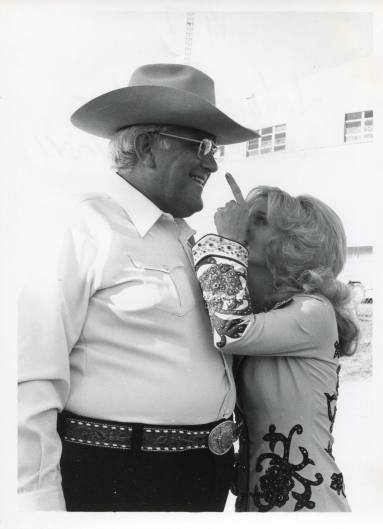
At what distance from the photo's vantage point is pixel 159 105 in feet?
8.07

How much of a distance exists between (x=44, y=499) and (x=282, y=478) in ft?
3.18

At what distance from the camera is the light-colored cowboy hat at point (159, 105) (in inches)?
96.9

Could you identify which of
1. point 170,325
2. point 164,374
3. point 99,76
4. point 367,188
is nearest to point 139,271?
point 170,325

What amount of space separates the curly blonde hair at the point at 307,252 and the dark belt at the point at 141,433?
67 centimetres

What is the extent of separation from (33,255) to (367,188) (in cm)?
154

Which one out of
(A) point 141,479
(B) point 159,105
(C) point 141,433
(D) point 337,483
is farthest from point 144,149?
(D) point 337,483

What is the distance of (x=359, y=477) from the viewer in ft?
Result: 9.20

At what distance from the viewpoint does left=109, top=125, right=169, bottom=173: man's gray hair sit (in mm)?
2504

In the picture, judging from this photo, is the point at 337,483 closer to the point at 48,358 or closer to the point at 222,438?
the point at 222,438

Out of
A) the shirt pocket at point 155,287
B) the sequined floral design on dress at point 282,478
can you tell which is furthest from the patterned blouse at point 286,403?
the shirt pocket at point 155,287

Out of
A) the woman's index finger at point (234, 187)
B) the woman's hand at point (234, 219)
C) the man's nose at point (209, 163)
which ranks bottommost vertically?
the woman's hand at point (234, 219)

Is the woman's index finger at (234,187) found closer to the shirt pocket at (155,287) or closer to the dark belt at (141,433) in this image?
the shirt pocket at (155,287)

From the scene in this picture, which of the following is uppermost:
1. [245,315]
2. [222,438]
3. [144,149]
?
[144,149]

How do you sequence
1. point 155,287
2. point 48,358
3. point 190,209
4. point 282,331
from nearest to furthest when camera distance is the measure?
point 48,358
point 155,287
point 282,331
point 190,209
